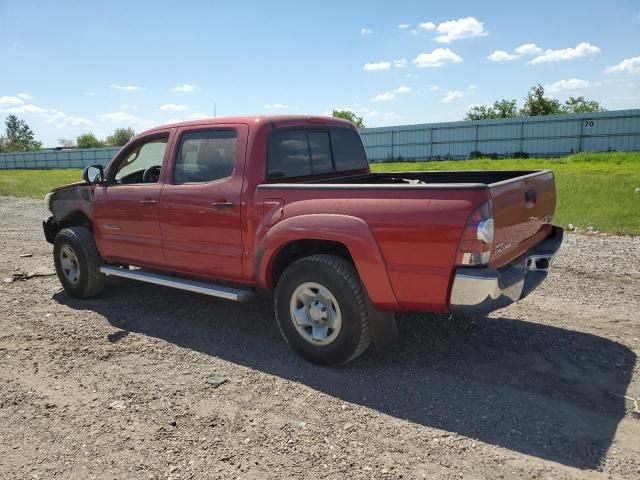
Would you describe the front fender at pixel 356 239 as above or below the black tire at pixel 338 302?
above

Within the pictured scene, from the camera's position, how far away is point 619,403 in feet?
11.2

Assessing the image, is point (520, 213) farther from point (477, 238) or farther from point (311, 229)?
point (311, 229)

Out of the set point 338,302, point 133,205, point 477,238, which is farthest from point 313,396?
point 133,205

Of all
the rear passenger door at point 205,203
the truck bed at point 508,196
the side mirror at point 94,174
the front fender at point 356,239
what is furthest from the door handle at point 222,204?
the side mirror at point 94,174

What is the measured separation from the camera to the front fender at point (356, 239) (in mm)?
3602

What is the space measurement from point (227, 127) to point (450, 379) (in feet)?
8.95

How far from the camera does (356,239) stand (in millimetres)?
3643

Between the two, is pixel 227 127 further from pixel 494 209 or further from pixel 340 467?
pixel 340 467

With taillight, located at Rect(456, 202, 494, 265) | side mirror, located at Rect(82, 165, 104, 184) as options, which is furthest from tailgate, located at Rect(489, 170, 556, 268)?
side mirror, located at Rect(82, 165, 104, 184)

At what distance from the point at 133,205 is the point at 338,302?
254 centimetres

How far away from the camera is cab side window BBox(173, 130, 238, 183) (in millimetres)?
4559

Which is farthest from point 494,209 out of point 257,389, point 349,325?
point 257,389

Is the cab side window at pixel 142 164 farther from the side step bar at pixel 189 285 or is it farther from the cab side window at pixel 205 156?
the side step bar at pixel 189 285

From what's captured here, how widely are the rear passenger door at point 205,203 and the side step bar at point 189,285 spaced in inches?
3.9
